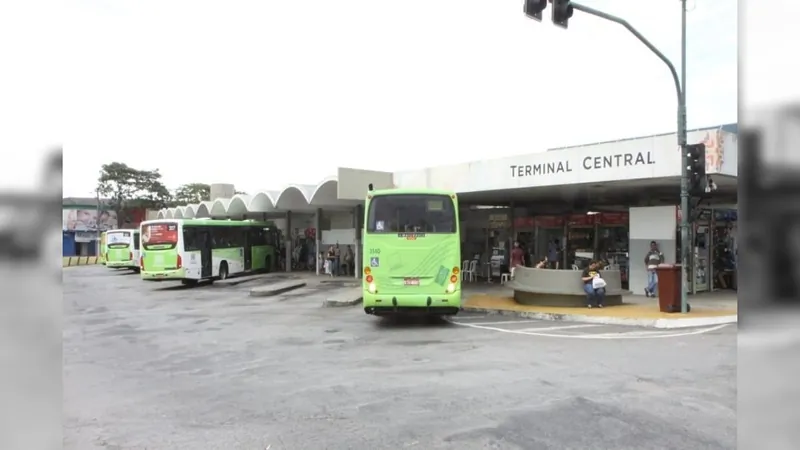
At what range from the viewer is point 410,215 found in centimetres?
1253

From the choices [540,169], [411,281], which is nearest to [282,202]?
[540,169]

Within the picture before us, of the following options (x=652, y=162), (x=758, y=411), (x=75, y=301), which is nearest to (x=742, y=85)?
(x=758, y=411)

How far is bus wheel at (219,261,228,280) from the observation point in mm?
27594

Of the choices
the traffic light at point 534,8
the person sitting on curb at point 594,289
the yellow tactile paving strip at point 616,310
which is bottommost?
the yellow tactile paving strip at point 616,310

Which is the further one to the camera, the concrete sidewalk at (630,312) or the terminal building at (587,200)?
the terminal building at (587,200)

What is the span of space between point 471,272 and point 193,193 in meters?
52.2

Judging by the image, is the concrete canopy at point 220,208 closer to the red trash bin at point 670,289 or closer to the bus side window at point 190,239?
the bus side window at point 190,239

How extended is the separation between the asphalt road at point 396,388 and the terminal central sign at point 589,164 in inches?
200

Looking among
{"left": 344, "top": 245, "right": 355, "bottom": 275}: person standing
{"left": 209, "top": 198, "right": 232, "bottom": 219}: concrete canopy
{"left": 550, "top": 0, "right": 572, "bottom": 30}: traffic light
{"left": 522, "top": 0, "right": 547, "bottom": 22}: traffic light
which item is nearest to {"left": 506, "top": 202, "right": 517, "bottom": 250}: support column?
{"left": 344, "top": 245, "right": 355, "bottom": 275}: person standing

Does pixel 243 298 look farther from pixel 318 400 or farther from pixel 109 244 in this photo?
pixel 109 244

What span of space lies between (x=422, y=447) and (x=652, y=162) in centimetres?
1206

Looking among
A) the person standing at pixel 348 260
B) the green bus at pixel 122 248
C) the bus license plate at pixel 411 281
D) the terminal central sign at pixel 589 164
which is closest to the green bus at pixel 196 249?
the person standing at pixel 348 260

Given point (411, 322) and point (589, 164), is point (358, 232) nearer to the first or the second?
point (589, 164)

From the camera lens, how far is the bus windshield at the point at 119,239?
38062 millimetres
